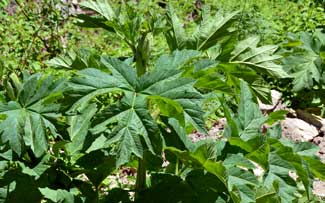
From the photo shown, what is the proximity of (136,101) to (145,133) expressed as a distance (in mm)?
127

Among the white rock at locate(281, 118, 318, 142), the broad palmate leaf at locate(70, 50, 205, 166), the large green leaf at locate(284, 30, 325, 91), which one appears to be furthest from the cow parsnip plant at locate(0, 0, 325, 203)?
the white rock at locate(281, 118, 318, 142)

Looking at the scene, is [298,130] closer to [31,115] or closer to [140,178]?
[140,178]

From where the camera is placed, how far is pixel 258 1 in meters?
7.15

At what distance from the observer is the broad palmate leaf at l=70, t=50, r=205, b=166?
242 cm

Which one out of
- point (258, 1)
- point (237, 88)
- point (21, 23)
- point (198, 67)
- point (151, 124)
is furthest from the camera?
point (258, 1)

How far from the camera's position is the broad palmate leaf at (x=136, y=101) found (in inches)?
95.4

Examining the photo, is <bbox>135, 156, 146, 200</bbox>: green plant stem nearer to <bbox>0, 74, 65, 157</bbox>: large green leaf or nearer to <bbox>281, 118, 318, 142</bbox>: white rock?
<bbox>0, 74, 65, 157</bbox>: large green leaf

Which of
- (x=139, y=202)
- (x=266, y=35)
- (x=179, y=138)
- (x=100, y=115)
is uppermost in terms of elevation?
(x=100, y=115)

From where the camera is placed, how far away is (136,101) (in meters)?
2.49

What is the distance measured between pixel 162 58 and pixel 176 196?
0.55 m

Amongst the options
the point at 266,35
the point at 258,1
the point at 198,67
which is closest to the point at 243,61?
the point at 198,67

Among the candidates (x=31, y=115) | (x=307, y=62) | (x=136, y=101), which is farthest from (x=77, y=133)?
(x=307, y=62)

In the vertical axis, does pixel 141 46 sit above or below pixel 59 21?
above

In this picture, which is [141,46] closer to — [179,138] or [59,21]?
[179,138]
